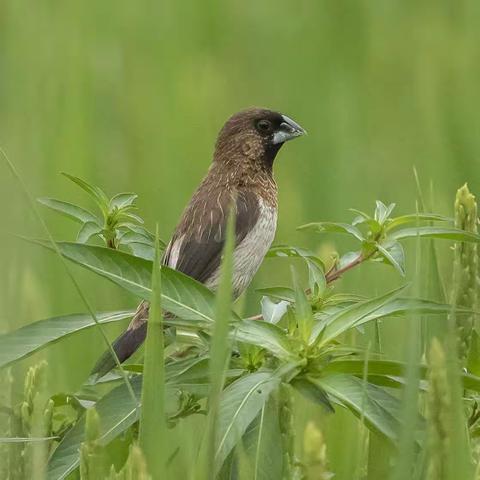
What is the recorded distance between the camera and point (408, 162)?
4.82m

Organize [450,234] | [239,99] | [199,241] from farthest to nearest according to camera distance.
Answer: [239,99] → [199,241] → [450,234]

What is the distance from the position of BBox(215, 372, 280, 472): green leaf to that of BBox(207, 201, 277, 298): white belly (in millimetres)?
963

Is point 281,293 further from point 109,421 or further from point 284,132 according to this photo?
point 284,132

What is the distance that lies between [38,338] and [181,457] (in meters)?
0.49

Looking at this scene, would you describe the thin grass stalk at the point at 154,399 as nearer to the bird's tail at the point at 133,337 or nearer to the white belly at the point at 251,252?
the bird's tail at the point at 133,337

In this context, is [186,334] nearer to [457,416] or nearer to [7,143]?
[457,416]

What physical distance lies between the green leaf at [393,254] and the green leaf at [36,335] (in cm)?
50

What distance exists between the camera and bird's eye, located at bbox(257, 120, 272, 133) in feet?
10.7

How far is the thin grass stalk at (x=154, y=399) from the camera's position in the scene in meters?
1.62

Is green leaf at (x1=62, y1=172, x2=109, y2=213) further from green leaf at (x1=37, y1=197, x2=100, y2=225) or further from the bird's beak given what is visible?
the bird's beak

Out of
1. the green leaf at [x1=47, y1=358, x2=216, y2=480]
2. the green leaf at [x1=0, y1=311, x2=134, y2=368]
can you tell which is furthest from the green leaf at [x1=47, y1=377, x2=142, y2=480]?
the green leaf at [x1=0, y1=311, x2=134, y2=368]

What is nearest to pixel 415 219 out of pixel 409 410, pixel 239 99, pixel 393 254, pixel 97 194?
pixel 393 254

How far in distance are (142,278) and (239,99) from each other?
11.2ft

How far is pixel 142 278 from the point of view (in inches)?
72.7
